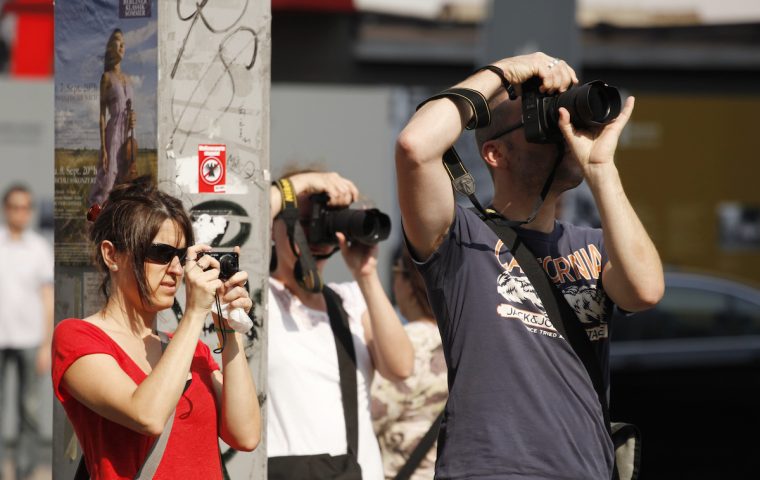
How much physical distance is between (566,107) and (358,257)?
1.21 m

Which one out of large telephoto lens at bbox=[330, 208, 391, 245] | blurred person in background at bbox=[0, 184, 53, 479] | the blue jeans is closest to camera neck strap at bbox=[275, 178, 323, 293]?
large telephoto lens at bbox=[330, 208, 391, 245]

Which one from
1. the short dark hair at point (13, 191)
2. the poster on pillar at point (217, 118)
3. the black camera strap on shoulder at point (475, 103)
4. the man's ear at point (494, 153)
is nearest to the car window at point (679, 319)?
the short dark hair at point (13, 191)

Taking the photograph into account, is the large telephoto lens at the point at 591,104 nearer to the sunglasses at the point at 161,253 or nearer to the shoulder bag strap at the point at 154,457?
the sunglasses at the point at 161,253

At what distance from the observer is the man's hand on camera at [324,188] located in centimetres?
368

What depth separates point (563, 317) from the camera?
102 inches

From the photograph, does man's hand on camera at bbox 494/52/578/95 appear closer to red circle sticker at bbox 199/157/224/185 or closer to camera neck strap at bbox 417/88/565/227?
camera neck strap at bbox 417/88/565/227

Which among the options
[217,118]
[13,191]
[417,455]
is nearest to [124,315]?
[217,118]

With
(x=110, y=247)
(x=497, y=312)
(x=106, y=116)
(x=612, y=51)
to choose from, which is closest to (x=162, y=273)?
(x=110, y=247)

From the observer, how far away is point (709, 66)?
45.2 feet

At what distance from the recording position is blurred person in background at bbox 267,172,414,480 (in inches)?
134

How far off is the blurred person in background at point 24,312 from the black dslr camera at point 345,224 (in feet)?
16.2

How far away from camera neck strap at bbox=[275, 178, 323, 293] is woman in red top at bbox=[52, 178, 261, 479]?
81cm

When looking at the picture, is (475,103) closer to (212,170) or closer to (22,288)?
(212,170)

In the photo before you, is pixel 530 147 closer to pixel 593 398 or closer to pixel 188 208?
pixel 593 398
